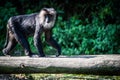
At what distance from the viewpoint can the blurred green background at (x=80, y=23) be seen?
29.0ft

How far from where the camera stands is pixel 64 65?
197 inches

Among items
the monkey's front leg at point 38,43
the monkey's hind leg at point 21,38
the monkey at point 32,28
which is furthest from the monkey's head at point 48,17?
the monkey's hind leg at point 21,38

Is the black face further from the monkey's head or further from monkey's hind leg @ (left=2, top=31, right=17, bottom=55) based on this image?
monkey's hind leg @ (left=2, top=31, right=17, bottom=55)

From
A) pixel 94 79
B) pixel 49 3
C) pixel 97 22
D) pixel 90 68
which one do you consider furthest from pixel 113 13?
pixel 90 68

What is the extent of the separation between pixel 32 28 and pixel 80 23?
4.28 metres

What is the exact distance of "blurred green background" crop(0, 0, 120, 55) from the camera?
8.85 meters

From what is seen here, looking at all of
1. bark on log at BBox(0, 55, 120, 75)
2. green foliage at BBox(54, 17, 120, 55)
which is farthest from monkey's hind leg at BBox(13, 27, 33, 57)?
green foliage at BBox(54, 17, 120, 55)

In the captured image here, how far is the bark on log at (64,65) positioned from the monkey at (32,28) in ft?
1.19

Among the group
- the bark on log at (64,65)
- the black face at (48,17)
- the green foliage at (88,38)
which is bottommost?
the green foliage at (88,38)

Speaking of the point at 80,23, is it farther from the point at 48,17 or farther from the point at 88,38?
the point at 48,17

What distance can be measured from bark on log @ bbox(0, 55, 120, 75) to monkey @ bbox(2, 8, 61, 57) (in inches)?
14.3

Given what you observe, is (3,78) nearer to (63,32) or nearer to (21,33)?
(21,33)

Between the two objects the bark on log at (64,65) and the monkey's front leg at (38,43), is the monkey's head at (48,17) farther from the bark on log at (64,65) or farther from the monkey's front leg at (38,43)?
the bark on log at (64,65)

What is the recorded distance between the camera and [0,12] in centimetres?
1019
